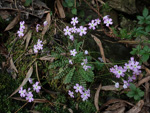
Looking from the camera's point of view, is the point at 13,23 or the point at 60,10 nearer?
the point at 13,23

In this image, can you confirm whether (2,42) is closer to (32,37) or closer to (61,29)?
(32,37)

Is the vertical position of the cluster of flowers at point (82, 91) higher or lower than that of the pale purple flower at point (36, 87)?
lower

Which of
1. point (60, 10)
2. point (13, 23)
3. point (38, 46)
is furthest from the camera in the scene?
point (60, 10)

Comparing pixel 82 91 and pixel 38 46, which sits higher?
pixel 38 46

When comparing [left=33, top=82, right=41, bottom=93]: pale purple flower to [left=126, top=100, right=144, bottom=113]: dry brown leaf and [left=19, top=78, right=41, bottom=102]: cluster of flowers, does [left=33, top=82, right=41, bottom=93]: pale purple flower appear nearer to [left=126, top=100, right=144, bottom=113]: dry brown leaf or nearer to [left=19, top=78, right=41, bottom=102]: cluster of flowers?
[left=19, top=78, right=41, bottom=102]: cluster of flowers

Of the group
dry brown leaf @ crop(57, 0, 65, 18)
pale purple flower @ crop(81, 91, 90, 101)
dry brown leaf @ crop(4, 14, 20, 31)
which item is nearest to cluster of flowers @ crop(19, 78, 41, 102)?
pale purple flower @ crop(81, 91, 90, 101)

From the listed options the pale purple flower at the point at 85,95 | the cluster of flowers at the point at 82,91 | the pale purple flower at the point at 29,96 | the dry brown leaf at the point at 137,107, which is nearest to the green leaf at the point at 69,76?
the cluster of flowers at the point at 82,91

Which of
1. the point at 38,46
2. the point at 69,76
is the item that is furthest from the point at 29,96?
the point at 38,46

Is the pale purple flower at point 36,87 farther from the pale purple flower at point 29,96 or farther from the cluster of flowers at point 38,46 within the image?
the cluster of flowers at point 38,46

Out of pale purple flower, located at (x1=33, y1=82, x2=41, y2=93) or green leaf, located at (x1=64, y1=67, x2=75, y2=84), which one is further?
green leaf, located at (x1=64, y1=67, x2=75, y2=84)

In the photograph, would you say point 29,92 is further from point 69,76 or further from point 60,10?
point 60,10

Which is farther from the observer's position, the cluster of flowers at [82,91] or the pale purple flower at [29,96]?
the cluster of flowers at [82,91]
